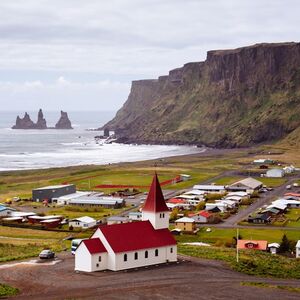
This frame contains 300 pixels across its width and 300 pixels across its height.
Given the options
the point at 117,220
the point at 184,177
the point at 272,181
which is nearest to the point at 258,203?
the point at 117,220

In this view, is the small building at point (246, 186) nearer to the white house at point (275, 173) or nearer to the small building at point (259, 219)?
the white house at point (275, 173)

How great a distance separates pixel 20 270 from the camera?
152ft

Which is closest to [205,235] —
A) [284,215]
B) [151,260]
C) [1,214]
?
[284,215]

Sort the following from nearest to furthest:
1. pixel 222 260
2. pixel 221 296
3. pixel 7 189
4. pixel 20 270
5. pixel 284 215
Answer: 1. pixel 221 296
2. pixel 20 270
3. pixel 222 260
4. pixel 284 215
5. pixel 7 189

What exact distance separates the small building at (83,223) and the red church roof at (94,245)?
96.0 feet

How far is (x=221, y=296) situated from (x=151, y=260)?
10056mm

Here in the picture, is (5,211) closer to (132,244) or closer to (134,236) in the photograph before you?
(134,236)

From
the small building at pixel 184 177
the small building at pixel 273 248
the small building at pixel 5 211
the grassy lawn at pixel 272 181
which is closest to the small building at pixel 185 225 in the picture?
the small building at pixel 273 248

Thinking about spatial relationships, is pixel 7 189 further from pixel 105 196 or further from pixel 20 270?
pixel 20 270

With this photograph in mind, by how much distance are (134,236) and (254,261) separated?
29.9 ft

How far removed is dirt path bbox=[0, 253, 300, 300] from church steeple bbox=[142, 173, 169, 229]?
3.49m

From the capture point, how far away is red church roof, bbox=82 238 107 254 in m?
46.3

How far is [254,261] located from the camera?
49844 millimetres

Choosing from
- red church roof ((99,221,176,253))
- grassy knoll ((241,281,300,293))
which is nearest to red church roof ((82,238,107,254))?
red church roof ((99,221,176,253))
